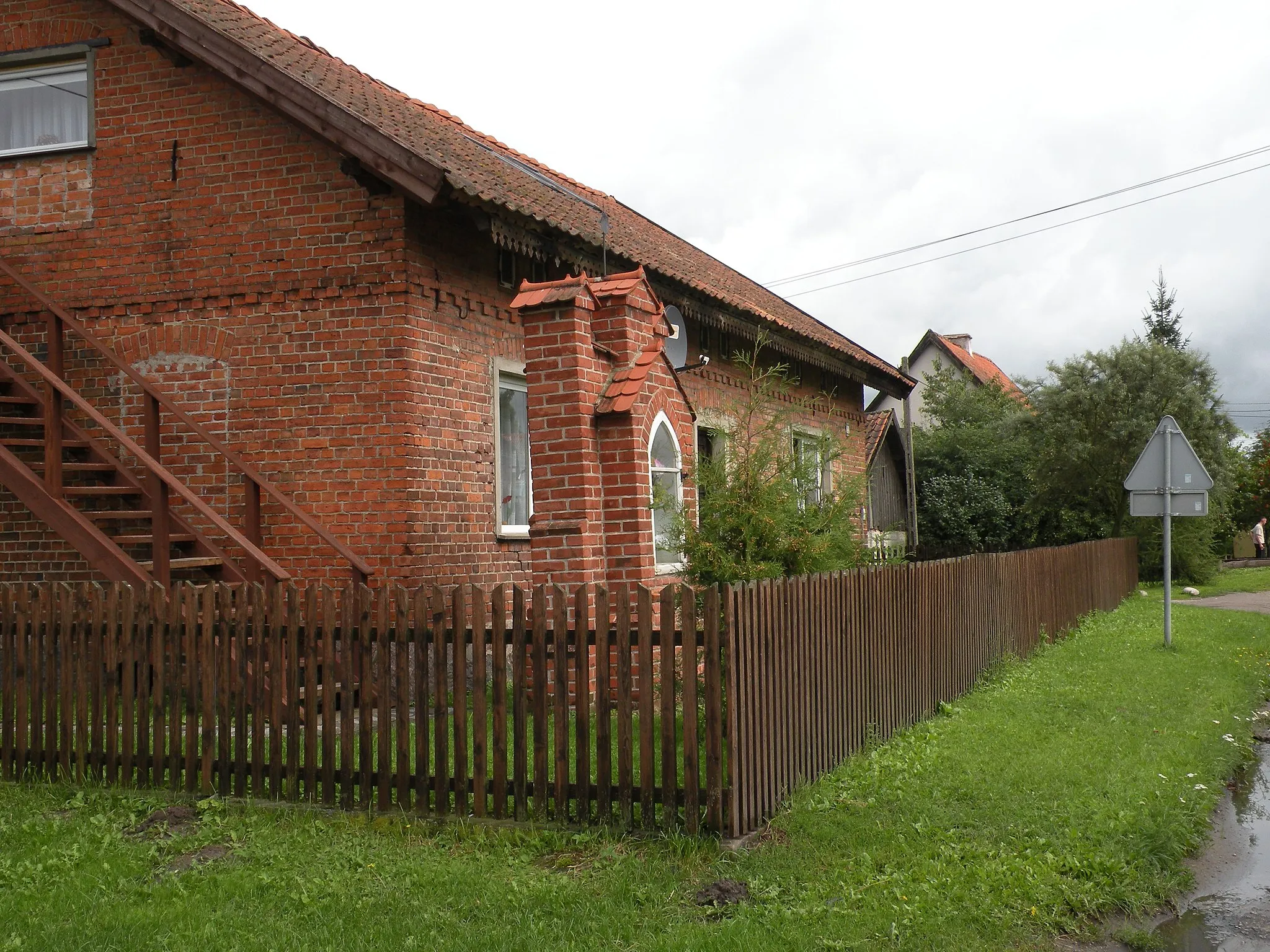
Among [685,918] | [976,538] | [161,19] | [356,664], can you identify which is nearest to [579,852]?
[685,918]

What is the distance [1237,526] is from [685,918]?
37598 millimetres

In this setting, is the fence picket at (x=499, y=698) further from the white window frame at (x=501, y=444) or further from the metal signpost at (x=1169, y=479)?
the metal signpost at (x=1169, y=479)

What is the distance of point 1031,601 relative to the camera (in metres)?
12.8

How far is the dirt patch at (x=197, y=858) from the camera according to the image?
211 inches

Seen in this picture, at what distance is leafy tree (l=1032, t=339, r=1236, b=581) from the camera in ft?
80.3

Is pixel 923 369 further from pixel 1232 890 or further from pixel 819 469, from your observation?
pixel 1232 890

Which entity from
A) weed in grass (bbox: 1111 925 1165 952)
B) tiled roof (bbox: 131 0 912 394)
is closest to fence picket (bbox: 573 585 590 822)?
weed in grass (bbox: 1111 925 1165 952)

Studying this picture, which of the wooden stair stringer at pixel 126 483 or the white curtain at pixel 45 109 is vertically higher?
the white curtain at pixel 45 109

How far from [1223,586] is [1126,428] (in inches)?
150

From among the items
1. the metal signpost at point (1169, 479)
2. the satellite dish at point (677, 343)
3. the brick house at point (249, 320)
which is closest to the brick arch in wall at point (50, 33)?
the brick house at point (249, 320)

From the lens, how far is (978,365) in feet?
163

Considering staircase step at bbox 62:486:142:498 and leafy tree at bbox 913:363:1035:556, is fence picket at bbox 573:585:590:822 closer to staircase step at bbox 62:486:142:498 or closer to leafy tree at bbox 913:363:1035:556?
staircase step at bbox 62:486:142:498

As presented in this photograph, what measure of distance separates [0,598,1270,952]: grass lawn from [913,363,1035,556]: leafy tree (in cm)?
2110

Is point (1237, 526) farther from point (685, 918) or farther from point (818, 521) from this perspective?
point (685, 918)
